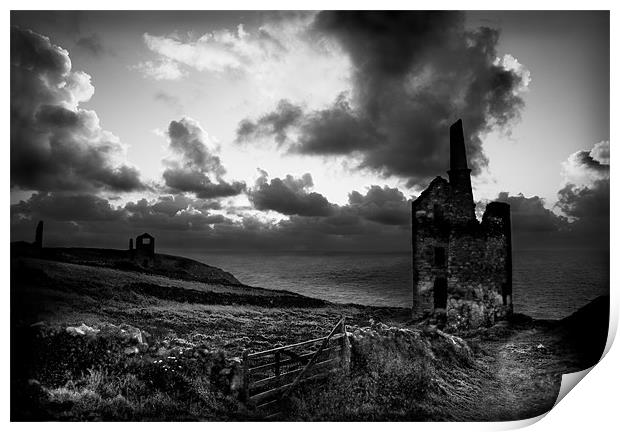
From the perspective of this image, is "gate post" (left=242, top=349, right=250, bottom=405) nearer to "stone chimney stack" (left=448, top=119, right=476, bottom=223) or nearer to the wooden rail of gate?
the wooden rail of gate

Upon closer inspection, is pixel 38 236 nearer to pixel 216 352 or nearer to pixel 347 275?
pixel 216 352

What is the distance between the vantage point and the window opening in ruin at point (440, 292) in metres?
11.1

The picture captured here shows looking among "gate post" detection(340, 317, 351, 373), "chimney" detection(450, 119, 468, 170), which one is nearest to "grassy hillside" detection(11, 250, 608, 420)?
"gate post" detection(340, 317, 351, 373)

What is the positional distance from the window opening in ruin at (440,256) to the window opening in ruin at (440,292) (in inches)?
14.8

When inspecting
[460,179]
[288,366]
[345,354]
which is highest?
[460,179]

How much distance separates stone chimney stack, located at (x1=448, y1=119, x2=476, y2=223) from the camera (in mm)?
10508

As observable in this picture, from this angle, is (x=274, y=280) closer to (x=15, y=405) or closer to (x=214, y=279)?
(x=214, y=279)

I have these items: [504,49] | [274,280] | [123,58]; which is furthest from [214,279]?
[504,49]

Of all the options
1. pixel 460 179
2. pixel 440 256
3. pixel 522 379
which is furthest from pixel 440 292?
pixel 460 179

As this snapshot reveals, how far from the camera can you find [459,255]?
1123 cm

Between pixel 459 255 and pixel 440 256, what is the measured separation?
0.50m

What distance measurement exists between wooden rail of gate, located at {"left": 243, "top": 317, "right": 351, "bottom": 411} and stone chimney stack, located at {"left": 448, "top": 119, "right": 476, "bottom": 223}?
Result: 4.50 metres

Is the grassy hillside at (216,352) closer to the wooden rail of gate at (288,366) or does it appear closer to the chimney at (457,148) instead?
the wooden rail of gate at (288,366)
